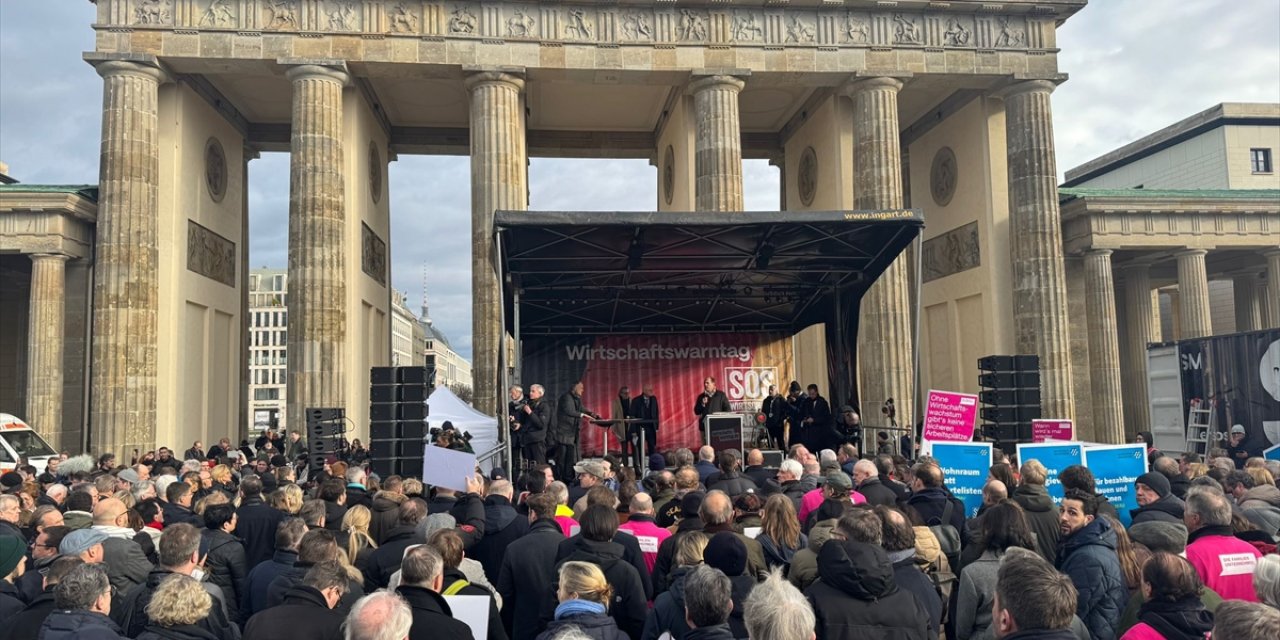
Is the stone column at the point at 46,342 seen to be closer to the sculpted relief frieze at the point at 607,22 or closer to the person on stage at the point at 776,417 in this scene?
the sculpted relief frieze at the point at 607,22

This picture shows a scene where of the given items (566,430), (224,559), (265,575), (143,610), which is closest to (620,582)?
(265,575)

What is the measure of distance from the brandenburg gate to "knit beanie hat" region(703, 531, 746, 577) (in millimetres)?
20297

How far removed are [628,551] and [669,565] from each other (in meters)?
0.30

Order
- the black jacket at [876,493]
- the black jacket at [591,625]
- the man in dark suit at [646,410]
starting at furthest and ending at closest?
the man in dark suit at [646,410] < the black jacket at [876,493] < the black jacket at [591,625]

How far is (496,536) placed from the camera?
6910 mm

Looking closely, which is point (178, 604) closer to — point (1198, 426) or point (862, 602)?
point (862, 602)

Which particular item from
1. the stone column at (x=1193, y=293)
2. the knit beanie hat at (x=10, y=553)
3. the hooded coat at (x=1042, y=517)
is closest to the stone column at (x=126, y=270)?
the knit beanie hat at (x=10, y=553)

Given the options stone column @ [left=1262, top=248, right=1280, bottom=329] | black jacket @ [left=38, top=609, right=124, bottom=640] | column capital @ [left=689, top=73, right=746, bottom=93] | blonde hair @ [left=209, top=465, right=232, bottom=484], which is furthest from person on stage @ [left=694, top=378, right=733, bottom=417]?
stone column @ [left=1262, top=248, right=1280, bottom=329]

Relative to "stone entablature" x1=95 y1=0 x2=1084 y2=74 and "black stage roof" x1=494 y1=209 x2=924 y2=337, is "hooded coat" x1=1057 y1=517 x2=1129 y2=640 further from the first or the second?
"stone entablature" x1=95 y1=0 x2=1084 y2=74

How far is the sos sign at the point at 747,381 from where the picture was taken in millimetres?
23828

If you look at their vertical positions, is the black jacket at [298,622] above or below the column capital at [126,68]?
below

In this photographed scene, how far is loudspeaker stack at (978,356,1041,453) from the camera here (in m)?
14.2

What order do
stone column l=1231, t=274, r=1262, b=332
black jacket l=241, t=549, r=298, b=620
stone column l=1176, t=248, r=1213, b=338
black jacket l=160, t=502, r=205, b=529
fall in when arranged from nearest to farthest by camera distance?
1. black jacket l=241, t=549, r=298, b=620
2. black jacket l=160, t=502, r=205, b=529
3. stone column l=1176, t=248, r=1213, b=338
4. stone column l=1231, t=274, r=1262, b=332

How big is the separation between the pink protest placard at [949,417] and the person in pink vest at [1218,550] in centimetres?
815
